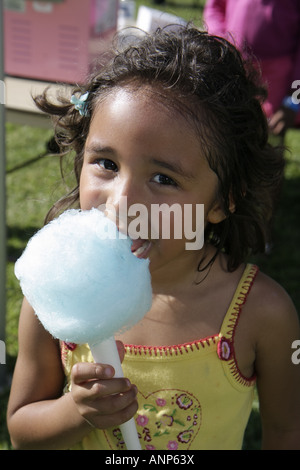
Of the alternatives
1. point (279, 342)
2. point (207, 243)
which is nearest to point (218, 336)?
point (279, 342)

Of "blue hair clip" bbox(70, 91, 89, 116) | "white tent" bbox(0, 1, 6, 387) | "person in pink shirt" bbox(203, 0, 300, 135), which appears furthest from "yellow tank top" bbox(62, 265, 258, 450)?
"person in pink shirt" bbox(203, 0, 300, 135)

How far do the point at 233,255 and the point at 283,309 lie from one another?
0.75 ft

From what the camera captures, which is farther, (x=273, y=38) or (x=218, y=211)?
(x=273, y=38)

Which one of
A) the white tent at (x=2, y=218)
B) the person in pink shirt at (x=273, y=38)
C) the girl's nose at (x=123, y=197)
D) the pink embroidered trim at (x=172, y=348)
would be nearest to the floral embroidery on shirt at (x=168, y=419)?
the pink embroidered trim at (x=172, y=348)

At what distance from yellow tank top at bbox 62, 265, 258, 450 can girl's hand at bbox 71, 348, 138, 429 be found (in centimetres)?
28

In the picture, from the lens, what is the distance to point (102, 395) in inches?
50.3

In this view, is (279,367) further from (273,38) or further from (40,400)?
(273,38)

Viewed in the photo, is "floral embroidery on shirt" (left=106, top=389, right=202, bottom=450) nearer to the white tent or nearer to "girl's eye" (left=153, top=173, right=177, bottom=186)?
"girl's eye" (left=153, top=173, right=177, bottom=186)

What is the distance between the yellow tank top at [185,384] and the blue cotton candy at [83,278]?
401 millimetres

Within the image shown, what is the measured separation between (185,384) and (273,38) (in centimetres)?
222

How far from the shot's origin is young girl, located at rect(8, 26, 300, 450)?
1390 millimetres
